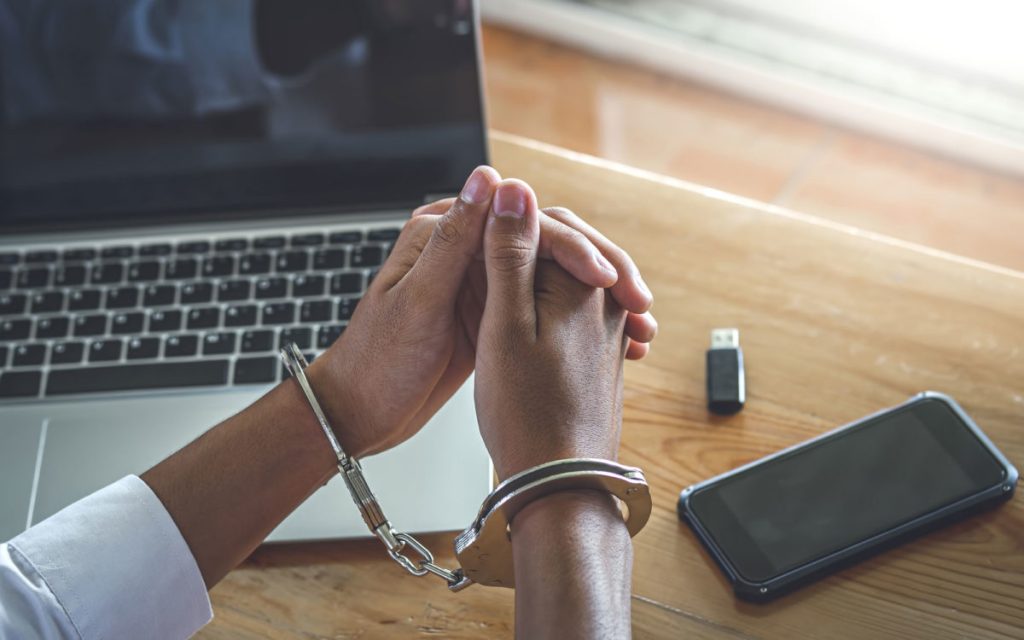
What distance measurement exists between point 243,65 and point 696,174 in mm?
1016

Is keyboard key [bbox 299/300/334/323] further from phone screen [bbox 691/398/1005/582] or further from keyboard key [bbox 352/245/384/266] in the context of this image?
phone screen [bbox 691/398/1005/582]

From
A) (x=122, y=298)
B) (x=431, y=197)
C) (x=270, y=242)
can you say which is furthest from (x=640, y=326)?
(x=122, y=298)

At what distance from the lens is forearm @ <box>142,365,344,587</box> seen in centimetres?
74

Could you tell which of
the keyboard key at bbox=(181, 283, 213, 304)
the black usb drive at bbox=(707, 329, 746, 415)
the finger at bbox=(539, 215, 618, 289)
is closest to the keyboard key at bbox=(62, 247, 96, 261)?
the keyboard key at bbox=(181, 283, 213, 304)

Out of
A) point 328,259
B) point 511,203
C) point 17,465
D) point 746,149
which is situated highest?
point 511,203

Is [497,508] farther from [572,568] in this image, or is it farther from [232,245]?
[232,245]

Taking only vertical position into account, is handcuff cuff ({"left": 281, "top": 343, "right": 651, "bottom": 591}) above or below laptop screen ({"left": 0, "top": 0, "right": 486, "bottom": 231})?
below

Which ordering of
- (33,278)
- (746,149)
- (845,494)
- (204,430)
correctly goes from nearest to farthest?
(845,494), (204,430), (33,278), (746,149)

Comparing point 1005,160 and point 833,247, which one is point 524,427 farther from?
point 1005,160

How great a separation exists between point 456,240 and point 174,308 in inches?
11.5

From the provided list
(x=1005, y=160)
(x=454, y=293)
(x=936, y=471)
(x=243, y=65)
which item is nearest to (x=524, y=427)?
(x=454, y=293)

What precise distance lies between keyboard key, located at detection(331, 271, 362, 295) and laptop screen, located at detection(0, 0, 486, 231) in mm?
74

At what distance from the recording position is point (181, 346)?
89cm

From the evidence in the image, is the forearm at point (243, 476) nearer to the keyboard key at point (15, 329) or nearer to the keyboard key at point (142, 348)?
the keyboard key at point (142, 348)
